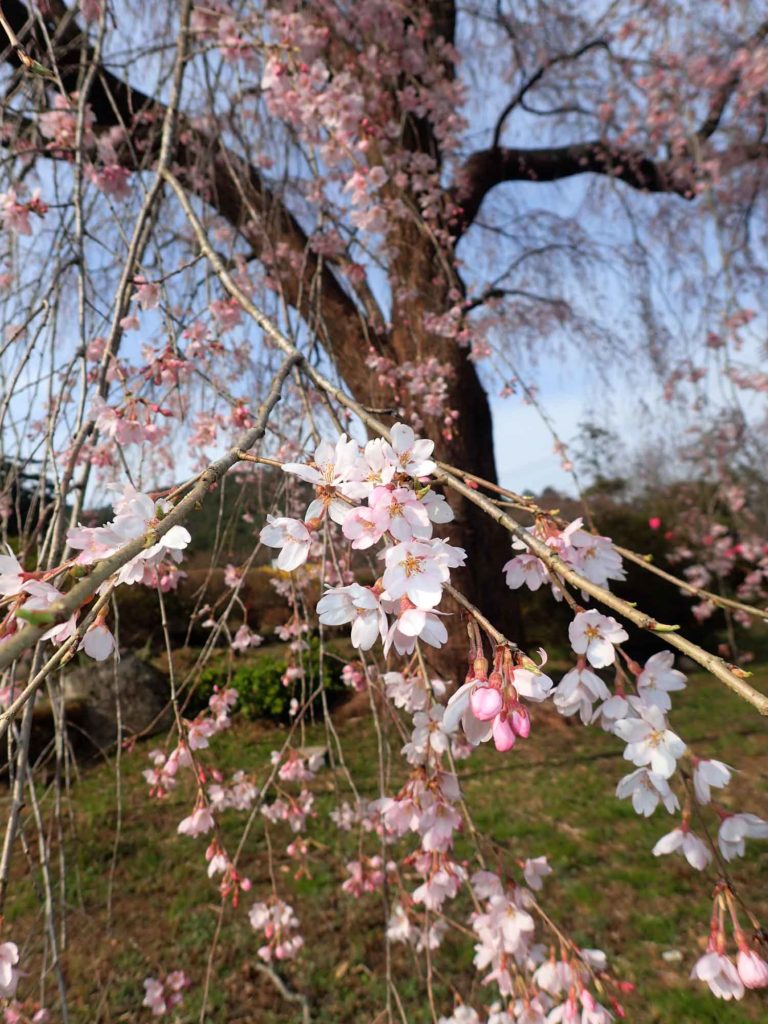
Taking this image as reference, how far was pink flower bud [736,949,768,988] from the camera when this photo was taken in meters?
0.75

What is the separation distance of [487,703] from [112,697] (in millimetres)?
5493

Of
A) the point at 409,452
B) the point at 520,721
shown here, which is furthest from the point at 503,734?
the point at 409,452

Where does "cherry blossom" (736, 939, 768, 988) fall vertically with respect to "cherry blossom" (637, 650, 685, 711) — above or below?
below

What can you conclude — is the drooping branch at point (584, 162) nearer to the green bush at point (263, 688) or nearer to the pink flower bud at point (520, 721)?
the green bush at point (263, 688)

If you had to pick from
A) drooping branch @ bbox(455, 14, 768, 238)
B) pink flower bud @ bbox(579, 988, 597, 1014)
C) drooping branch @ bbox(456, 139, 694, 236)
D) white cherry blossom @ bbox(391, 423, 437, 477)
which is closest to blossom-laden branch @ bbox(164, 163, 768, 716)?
white cherry blossom @ bbox(391, 423, 437, 477)

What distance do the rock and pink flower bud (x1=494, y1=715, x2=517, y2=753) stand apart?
5180 mm

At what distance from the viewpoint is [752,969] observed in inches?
29.7

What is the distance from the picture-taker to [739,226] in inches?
205

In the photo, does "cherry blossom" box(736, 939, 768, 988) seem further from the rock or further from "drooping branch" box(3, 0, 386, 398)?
the rock

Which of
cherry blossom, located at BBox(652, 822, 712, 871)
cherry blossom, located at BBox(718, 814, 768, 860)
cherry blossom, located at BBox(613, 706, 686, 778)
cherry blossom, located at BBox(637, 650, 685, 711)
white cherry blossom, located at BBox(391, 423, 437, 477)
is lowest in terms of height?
cherry blossom, located at BBox(652, 822, 712, 871)

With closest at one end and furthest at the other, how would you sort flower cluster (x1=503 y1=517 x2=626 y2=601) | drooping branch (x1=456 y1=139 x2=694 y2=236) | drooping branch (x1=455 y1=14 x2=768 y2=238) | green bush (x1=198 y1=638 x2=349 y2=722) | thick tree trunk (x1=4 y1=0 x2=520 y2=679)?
1. flower cluster (x1=503 y1=517 x2=626 y2=601)
2. thick tree trunk (x1=4 y1=0 x2=520 y2=679)
3. drooping branch (x1=455 y1=14 x2=768 y2=238)
4. drooping branch (x1=456 y1=139 x2=694 y2=236)
5. green bush (x1=198 y1=638 x2=349 y2=722)

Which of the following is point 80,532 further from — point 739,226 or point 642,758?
point 739,226

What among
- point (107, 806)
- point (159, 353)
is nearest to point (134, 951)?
point (107, 806)

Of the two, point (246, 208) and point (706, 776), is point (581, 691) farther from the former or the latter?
point (246, 208)
